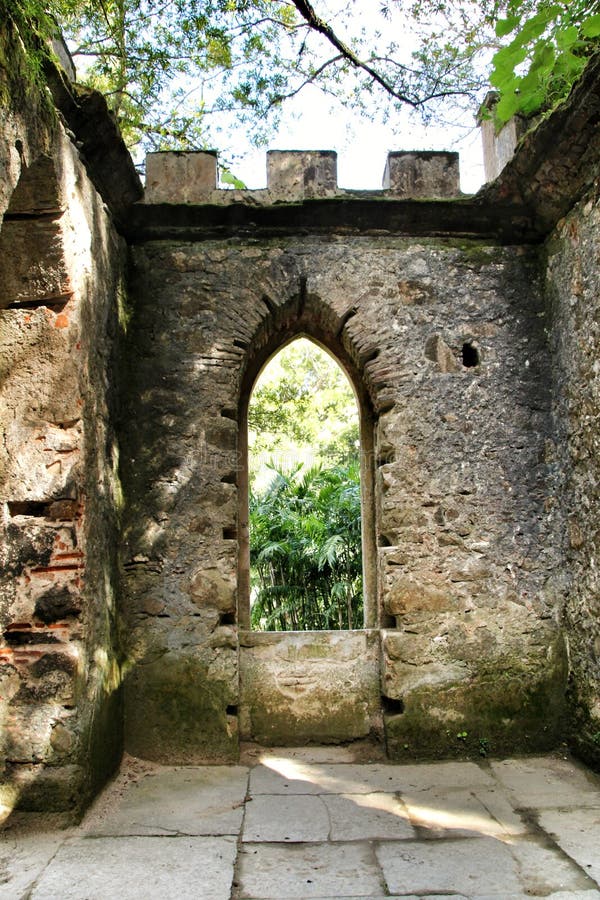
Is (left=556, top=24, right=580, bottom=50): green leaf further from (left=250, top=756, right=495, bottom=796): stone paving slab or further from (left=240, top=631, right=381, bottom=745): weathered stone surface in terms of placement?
(left=250, top=756, right=495, bottom=796): stone paving slab

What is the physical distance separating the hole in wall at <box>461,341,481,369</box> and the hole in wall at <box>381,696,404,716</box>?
7.23 feet

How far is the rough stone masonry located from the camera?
3.75m

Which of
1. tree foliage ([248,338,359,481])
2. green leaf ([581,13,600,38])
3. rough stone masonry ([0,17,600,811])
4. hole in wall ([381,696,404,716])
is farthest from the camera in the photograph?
tree foliage ([248,338,359,481])

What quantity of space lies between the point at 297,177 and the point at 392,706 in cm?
356

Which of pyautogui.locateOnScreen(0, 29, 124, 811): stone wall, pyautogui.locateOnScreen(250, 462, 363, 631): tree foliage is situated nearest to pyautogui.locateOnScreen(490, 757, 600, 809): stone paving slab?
pyautogui.locateOnScreen(0, 29, 124, 811): stone wall

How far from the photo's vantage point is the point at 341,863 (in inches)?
115

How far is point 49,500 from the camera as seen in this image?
3.48 metres

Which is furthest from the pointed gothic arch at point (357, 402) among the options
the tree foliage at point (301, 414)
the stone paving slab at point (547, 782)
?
the tree foliage at point (301, 414)

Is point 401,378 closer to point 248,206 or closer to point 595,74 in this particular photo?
point 248,206

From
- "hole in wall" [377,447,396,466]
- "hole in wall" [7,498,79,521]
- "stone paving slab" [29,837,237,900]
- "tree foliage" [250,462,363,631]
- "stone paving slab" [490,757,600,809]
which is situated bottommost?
"stone paving slab" [490,757,600,809]

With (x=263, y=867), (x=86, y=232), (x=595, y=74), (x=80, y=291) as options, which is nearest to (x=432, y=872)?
(x=263, y=867)

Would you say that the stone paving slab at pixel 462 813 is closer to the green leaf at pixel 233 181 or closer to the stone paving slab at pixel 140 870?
the stone paving slab at pixel 140 870

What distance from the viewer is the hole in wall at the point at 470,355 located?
4.65 metres

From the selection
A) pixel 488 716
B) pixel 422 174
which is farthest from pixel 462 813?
pixel 422 174
